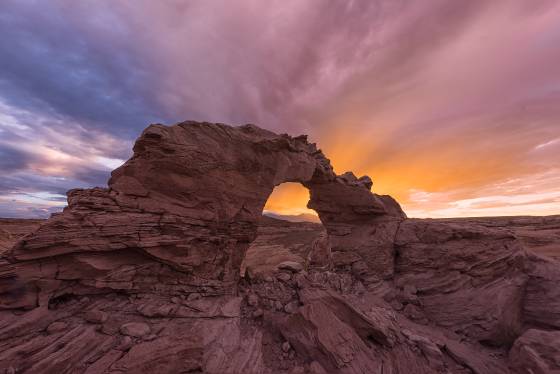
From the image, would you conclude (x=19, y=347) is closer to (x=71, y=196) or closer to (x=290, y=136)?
(x=71, y=196)

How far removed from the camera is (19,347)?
6555 mm

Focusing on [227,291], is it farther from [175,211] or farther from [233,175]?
[233,175]

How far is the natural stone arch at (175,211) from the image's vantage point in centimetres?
820

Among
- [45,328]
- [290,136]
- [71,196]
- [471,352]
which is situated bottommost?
[471,352]

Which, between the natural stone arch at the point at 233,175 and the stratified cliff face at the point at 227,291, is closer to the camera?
the stratified cliff face at the point at 227,291

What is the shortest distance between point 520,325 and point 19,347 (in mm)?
20965

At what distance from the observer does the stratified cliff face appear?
754 cm

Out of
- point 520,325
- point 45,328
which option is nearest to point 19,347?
point 45,328

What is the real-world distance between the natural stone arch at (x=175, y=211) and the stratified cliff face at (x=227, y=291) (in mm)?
49

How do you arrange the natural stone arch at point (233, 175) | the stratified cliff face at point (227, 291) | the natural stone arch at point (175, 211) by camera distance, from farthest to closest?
the natural stone arch at point (233, 175), the natural stone arch at point (175, 211), the stratified cliff face at point (227, 291)

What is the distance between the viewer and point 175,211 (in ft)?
33.1

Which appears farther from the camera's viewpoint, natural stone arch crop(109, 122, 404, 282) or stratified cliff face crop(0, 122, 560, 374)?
natural stone arch crop(109, 122, 404, 282)

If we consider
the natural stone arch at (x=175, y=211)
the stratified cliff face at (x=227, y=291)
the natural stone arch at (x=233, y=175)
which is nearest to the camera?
the stratified cliff face at (x=227, y=291)

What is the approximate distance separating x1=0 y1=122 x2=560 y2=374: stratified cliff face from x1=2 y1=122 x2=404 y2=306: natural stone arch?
0.16 feet
